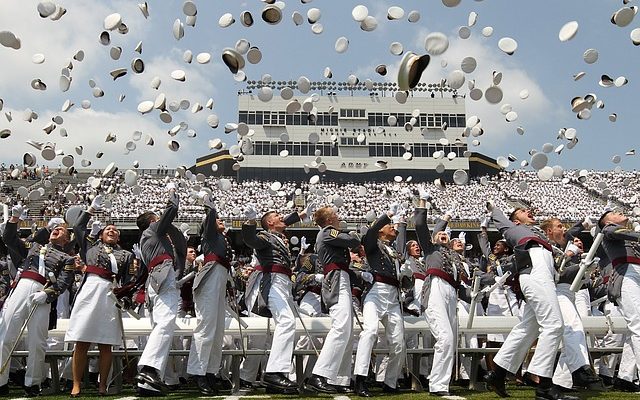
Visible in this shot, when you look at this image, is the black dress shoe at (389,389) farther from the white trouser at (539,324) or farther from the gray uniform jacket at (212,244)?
the gray uniform jacket at (212,244)

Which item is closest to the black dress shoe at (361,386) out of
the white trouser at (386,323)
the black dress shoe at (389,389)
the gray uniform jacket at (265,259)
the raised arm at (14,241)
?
the white trouser at (386,323)

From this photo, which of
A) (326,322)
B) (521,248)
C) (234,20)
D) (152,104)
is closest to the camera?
(521,248)

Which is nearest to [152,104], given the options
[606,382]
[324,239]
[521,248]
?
[324,239]

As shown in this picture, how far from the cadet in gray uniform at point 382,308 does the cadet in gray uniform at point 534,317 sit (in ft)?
4.25

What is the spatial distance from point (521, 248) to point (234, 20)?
5.54 meters

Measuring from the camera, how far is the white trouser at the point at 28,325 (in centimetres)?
749

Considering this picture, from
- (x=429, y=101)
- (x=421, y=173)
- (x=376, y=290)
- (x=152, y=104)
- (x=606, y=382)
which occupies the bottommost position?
(x=606, y=382)

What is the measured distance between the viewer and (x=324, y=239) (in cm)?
742

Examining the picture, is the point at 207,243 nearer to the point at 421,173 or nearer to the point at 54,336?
the point at 54,336

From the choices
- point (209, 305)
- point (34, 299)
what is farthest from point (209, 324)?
point (34, 299)

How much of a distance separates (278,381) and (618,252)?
4.18 metres

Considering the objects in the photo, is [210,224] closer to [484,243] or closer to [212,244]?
[212,244]

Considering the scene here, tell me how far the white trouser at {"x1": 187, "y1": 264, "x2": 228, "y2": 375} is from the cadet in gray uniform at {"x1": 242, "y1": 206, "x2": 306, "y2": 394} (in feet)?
1.45

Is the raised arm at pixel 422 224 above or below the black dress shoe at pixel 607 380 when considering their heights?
above
